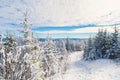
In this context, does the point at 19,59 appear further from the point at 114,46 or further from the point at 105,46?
the point at 105,46

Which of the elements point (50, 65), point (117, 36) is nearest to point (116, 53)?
point (117, 36)

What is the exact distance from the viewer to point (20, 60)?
632 inches

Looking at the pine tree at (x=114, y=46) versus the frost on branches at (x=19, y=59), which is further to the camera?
the pine tree at (x=114, y=46)

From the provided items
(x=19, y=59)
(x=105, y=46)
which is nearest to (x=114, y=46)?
(x=105, y=46)

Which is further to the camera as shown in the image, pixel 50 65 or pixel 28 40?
pixel 50 65

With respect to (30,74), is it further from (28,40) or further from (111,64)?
(111,64)

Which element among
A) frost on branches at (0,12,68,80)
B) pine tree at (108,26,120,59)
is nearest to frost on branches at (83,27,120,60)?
pine tree at (108,26,120,59)

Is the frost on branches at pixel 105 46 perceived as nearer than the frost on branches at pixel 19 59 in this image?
No

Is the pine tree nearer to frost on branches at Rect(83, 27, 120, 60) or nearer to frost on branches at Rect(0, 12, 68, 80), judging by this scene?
frost on branches at Rect(83, 27, 120, 60)

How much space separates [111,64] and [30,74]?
4606cm

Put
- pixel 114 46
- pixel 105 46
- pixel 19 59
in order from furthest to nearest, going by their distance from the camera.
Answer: pixel 105 46, pixel 114 46, pixel 19 59

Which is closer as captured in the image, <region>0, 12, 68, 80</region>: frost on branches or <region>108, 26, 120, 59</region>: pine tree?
<region>0, 12, 68, 80</region>: frost on branches

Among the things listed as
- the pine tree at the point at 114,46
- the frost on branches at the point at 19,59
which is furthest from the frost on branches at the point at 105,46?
the frost on branches at the point at 19,59

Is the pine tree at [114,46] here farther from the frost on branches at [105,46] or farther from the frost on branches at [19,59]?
the frost on branches at [19,59]
